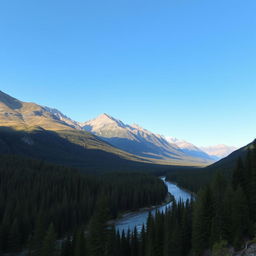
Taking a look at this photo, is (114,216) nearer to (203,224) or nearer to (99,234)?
(203,224)

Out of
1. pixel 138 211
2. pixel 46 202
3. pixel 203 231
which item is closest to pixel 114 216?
pixel 138 211

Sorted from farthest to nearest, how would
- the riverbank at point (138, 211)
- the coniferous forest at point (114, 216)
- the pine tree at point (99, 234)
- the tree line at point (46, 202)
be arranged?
the riverbank at point (138, 211) → the tree line at point (46, 202) → the coniferous forest at point (114, 216) → the pine tree at point (99, 234)

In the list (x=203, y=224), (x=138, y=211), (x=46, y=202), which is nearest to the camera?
(x=203, y=224)

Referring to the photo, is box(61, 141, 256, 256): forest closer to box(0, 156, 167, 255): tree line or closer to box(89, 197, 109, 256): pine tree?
box(89, 197, 109, 256): pine tree

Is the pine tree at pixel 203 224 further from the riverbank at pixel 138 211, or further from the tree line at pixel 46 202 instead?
the riverbank at pixel 138 211

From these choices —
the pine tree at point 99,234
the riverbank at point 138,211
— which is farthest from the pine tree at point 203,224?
the riverbank at point 138,211

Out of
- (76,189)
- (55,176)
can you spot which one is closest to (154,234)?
(76,189)

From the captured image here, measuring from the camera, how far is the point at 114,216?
115812 millimetres

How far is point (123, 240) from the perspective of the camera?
2402 inches

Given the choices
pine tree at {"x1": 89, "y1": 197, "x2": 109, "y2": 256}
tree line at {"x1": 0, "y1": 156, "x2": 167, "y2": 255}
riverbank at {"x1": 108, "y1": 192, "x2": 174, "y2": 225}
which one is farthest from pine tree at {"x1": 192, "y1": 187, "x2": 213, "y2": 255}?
riverbank at {"x1": 108, "y1": 192, "x2": 174, "y2": 225}

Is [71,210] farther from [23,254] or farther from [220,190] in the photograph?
[220,190]

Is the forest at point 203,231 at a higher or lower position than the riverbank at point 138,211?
higher

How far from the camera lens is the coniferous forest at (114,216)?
45.7 m

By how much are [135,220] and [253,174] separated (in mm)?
71535
